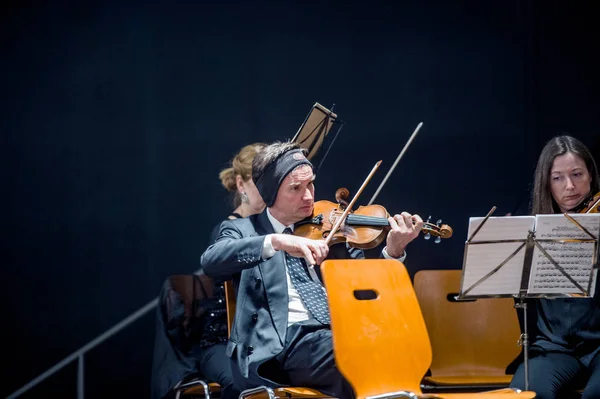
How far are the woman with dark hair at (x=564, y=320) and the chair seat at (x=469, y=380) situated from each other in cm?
19

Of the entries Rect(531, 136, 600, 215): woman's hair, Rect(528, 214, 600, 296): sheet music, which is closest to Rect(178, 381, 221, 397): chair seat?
Rect(528, 214, 600, 296): sheet music

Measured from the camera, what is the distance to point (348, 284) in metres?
2.27

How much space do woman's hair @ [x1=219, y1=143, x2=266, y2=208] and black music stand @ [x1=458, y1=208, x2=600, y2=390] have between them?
1.33 metres

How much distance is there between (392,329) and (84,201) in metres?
2.03

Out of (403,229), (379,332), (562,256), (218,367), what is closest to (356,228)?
(403,229)

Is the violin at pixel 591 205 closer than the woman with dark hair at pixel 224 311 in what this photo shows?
Yes

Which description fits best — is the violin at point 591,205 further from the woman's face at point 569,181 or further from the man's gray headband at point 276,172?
the man's gray headband at point 276,172

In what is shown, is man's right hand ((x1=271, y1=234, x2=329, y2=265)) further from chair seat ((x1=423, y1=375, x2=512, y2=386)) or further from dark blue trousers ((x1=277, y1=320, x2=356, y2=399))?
chair seat ((x1=423, y1=375, x2=512, y2=386))

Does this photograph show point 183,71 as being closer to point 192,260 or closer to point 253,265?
point 192,260

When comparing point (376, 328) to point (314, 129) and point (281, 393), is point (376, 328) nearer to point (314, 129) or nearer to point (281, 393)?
point (281, 393)

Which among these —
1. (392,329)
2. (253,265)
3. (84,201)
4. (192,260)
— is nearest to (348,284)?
(392,329)

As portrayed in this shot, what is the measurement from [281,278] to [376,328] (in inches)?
17.0

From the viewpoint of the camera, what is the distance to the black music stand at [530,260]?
2482 millimetres

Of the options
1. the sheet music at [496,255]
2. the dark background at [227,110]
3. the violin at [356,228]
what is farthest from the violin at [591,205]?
the dark background at [227,110]
